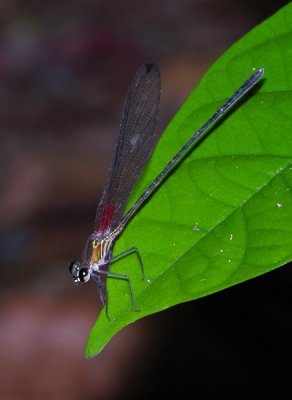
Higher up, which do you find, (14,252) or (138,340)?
(14,252)

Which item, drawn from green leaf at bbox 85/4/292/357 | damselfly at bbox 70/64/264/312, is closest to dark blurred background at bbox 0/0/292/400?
damselfly at bbox 70/64/264/312

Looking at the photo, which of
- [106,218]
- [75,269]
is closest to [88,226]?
[75,269]

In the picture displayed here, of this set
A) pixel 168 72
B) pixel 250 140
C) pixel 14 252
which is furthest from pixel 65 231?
pixel 250 140

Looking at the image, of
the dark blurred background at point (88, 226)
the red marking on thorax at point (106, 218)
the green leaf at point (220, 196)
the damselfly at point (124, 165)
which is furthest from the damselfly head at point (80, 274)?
the dark blurred background at point (88, 226)

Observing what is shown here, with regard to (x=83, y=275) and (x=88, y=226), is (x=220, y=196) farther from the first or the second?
(x=88, y=226)

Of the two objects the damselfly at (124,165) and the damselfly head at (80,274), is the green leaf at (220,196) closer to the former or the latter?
the damselfly at (124,165)

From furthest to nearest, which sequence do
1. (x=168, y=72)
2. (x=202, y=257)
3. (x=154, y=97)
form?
(x=168, y=72), (x=154, y=97), (x=202, y=257)

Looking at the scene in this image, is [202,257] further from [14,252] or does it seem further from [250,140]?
[14,252]

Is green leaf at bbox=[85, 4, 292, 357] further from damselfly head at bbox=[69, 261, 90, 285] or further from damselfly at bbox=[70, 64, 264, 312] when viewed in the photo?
damselfly head at bbox=[69, 261, 90, 285]

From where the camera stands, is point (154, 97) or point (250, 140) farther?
point (154, 97)
